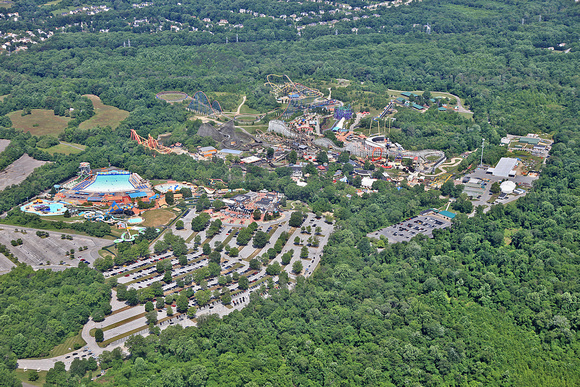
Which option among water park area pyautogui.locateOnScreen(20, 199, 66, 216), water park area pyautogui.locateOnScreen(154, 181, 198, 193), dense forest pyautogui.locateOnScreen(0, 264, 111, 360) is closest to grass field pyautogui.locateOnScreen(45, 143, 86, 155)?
water park area pyautogui.locateOnScreen(20, 199, 66, 216)

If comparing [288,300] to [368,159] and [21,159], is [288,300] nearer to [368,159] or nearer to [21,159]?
[368,159]

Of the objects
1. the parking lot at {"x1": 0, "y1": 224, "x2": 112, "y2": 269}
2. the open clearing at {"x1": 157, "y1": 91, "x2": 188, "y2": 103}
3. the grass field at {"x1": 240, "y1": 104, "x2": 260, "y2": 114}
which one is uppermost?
the parking lot at {"x1": 0, "y1": 224, "x2": 112, "y2": 269}

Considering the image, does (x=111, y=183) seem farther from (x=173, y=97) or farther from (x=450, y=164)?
(x=450, y=164)

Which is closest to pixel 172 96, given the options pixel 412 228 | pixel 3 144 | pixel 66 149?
pixel 66 149

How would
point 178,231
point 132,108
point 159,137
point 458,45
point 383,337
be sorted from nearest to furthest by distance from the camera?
1. point 383,337
2. point 178,231
3. point 159,137
4. point 132,108
5. point 458,45

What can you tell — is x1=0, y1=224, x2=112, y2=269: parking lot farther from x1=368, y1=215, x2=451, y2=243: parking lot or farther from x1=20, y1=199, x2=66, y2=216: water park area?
x1=368, y1=215, x2=451, y2=243: parking lot

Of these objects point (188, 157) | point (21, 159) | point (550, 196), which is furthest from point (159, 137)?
point (550, 196)
